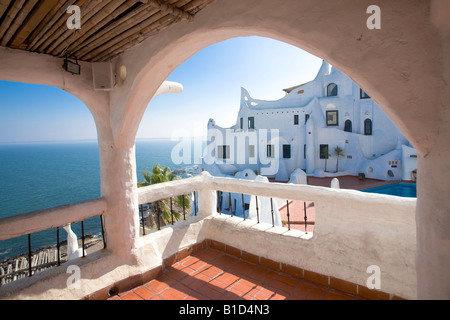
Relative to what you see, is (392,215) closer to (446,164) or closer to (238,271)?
(446,164)

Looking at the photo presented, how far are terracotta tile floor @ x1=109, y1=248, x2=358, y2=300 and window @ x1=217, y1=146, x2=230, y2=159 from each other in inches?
862

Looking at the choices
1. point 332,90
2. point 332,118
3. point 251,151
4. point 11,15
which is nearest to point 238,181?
point 11,15

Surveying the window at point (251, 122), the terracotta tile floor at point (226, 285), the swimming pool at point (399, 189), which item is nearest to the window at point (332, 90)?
the window at point (251, 122)

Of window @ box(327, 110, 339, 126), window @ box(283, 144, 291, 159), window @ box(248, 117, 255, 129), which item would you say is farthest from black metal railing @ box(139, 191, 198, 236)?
window @ box(327, 110, 339, 126)

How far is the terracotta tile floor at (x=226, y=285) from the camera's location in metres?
2.71

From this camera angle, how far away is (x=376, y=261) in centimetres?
252

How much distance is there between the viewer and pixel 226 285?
2.92 m

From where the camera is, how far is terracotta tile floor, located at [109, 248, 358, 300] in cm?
271

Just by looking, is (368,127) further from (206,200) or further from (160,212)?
(206,200)

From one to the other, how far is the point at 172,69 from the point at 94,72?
993 mm

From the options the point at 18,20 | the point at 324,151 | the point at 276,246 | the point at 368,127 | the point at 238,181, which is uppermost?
the point at 368,127

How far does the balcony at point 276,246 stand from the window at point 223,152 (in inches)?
846

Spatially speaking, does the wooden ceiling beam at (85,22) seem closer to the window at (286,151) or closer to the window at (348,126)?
the window at (286,151)

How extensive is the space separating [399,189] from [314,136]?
320 inches
